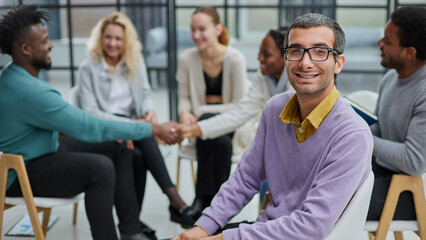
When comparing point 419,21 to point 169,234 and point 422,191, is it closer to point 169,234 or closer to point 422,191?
point 422,191

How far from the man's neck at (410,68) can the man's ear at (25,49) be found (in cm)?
175

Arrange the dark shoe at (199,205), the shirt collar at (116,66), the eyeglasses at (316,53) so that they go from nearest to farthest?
the eyeglasses at (316,53) < the dark shoe at (199,205) < the shirt collar at (116,66)

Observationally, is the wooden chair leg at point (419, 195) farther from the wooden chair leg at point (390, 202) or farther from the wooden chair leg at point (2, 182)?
the wooden chair leg at point (2, 182)

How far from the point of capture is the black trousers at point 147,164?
2.99 meters

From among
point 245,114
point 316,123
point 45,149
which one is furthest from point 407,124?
point 45,149

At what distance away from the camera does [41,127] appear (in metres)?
2.40

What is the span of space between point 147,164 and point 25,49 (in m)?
1.02

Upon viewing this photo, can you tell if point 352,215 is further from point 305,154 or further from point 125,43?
point 125,43

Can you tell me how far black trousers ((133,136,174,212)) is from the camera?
2994 millimetres

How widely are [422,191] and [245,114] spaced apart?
120 centimetres

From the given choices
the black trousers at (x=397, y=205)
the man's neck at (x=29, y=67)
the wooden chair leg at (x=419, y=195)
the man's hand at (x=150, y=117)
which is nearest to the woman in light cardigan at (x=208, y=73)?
the man's hand at (x=150, y=117)

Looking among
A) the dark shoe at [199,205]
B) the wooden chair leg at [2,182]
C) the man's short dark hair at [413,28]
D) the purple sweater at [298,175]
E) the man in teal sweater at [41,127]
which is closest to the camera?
the purple sweater at [298,175]

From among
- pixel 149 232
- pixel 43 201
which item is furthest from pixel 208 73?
pixel 43 201

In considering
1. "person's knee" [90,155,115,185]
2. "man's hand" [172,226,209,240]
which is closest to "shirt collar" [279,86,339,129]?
"man's hand" [172,226,209,240]
